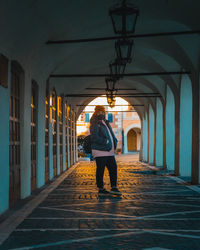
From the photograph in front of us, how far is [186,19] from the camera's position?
9680 millimetres

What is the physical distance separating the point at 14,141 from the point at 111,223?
3109 millimetres

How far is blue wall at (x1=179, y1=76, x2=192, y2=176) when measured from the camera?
1455cm

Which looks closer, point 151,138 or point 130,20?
point 130,20

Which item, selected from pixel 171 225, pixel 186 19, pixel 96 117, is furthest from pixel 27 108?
pixel 171 225

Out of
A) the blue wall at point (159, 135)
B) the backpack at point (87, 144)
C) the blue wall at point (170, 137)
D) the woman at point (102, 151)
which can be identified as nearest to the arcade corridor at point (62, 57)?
the woman at point (102, 151)

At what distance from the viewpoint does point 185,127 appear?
14.7 meters

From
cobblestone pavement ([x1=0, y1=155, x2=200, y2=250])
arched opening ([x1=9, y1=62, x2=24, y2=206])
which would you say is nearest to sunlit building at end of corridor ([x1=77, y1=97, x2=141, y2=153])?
arched opening ([x1=9, y1=62, x2=24, y2=206])

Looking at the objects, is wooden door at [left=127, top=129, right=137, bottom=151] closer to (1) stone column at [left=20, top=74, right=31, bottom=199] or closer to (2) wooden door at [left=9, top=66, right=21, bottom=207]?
(1) stone column at [left=20, top=74, right=31, bottom=199]

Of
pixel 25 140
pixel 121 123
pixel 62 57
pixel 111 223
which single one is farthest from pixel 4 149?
pixel 121 123

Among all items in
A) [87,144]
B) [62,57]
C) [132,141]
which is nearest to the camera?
[87,144]

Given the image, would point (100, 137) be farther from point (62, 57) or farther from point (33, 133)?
point (62, 57)

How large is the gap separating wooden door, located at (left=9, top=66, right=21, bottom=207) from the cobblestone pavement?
0.60 m

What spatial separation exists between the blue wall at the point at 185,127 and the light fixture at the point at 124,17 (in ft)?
27.2

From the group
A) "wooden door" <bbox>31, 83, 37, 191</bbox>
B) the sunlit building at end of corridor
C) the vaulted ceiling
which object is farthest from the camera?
the sunlit building at end of corridor
